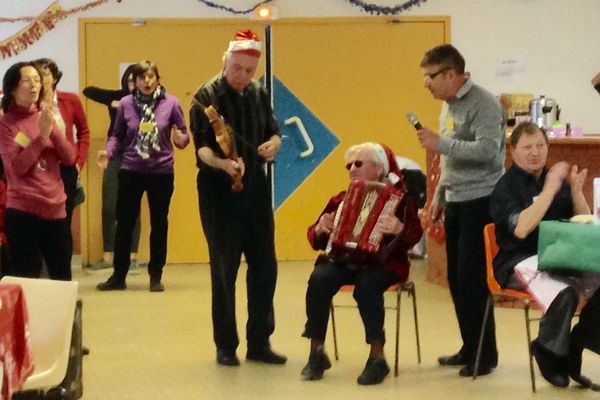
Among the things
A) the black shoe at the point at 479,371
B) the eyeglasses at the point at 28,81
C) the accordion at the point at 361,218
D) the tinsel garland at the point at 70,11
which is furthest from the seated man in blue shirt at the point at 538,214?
the tinsel garland at the point at 70,11

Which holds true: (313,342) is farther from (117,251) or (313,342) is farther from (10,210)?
(117,251)

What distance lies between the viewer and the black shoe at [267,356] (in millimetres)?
4676

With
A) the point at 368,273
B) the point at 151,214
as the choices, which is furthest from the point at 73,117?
the point at 368,273

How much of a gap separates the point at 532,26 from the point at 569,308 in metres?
4.75

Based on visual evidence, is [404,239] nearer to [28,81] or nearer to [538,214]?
[538,214]

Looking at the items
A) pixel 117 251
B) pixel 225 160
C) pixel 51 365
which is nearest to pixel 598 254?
pixel 225 160

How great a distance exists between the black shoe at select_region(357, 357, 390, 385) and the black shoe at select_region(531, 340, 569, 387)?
0.62m

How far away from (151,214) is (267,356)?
90.7 inches

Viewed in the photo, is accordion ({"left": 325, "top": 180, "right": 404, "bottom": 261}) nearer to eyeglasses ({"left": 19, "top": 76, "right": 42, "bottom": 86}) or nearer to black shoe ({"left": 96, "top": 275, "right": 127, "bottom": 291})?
eyeglasses ({"left": 19, "top": 76, "right": 42, "bottom": 86})

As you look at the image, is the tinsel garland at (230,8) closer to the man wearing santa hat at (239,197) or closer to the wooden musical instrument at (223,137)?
the man wearing santa hat at (239,197)

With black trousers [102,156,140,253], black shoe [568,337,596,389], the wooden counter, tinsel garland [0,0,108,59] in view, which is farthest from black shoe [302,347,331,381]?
tinsel garland [0,0,108,59]

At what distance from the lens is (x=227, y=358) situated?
4660 millimetres

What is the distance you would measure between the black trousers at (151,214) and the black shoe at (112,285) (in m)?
0.03

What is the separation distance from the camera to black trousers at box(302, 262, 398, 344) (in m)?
4.37
